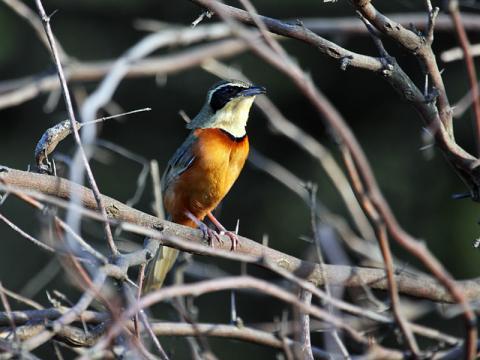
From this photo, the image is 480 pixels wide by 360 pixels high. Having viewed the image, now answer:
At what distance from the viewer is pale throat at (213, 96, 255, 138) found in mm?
5293

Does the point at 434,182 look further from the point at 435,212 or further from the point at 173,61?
the point at 173,61

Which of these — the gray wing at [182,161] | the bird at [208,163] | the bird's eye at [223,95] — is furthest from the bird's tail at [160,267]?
the bird's eye at [223,95]

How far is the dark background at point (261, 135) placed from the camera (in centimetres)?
1019

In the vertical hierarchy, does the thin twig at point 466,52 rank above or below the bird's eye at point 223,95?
above

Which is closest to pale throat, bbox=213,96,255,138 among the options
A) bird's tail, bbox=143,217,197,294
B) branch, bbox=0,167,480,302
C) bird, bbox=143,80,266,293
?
bird, bbox=143,80,266,293

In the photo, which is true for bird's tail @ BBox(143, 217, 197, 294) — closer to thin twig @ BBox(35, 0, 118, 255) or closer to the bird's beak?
the bird's beak

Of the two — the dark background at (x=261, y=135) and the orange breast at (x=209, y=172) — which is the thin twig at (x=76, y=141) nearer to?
the orange breast at (x=209, y=172)

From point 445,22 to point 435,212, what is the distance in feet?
24.8

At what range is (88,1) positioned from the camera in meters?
12.4

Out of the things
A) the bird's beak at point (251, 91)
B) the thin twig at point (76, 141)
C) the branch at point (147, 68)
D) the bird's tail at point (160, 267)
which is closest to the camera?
the branch at point (147, 68)

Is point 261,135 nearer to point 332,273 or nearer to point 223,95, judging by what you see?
point 223,95

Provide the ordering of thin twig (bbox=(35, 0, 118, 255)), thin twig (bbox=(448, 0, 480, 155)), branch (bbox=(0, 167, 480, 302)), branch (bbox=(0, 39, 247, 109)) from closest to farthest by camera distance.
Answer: thin twig (bbox=(448, 0, 480, 155)) → branch (bbox=(0, 39, 247, 109)) → thin twig (bbox=(35, 0, 118, 255)) → branch (bbox=(0, 167, 480, 302))

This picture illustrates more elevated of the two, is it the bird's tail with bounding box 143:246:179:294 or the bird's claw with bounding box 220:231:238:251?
the bird's claw with bounding box 220:231:238:251

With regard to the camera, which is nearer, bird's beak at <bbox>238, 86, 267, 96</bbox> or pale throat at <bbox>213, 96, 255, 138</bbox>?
bird's beak at <bbox>238, 86, 267, 96</bbox>
